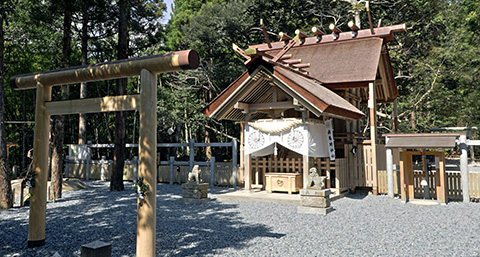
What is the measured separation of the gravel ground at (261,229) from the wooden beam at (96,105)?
2.38m

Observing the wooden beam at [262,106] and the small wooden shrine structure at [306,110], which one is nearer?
the small wooden shrine structure at [306,110]

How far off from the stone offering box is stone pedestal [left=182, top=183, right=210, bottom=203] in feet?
8.04

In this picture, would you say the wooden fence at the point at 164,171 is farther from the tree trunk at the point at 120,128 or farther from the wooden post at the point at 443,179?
the wooden post at the point at 443,179

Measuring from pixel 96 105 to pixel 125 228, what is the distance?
302 centimetres

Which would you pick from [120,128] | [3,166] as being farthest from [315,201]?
[3,166]

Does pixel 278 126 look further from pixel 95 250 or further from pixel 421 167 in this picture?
pixel 95 250

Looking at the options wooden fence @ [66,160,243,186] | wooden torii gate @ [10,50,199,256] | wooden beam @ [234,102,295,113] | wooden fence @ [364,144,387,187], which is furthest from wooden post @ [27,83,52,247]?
wooden fence @ [364,144,387,187]

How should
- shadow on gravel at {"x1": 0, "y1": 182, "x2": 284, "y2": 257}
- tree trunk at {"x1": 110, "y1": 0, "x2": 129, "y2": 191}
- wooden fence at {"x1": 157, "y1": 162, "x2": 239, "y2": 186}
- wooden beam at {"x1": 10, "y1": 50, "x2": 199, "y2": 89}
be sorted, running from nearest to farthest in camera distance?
wooden beam at {"x1": 10, "y1": 50, "x2": 199, "y2": 89}, shadow on gravel at {"x1": 0, "y1": 182, "x2": 284, "y2": 257}, tree trunk at {"x1": 110, "y1": 0, "x2": 129, "y2": 191}, wooden fence at {"x1": 157, "y1": 162, "x2": 239, "y2": 186}

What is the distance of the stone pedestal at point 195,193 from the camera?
1038cm

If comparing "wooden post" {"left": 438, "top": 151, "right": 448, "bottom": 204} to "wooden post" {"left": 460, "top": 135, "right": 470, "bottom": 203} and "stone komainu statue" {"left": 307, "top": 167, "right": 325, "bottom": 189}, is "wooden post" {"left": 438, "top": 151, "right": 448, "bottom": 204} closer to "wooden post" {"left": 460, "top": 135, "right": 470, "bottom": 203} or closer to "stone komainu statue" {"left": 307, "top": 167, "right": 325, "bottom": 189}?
"wooden post" {"left": 460, "top": 135, "right": 470, "bottom": 203}

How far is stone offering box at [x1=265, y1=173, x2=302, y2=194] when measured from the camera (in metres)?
11.3

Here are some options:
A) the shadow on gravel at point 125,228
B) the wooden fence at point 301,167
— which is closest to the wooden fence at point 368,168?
the wooden fence at point 301,167

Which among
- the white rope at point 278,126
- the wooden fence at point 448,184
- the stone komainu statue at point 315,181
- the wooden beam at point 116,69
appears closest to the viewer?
the wooden beam at point 116,69

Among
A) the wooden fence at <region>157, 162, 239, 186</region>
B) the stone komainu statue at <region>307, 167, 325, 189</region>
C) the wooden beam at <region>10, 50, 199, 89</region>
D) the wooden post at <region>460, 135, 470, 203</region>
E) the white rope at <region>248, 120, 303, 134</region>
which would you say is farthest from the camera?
the wooden fence at <region>157, 162, 239, 186</region>
